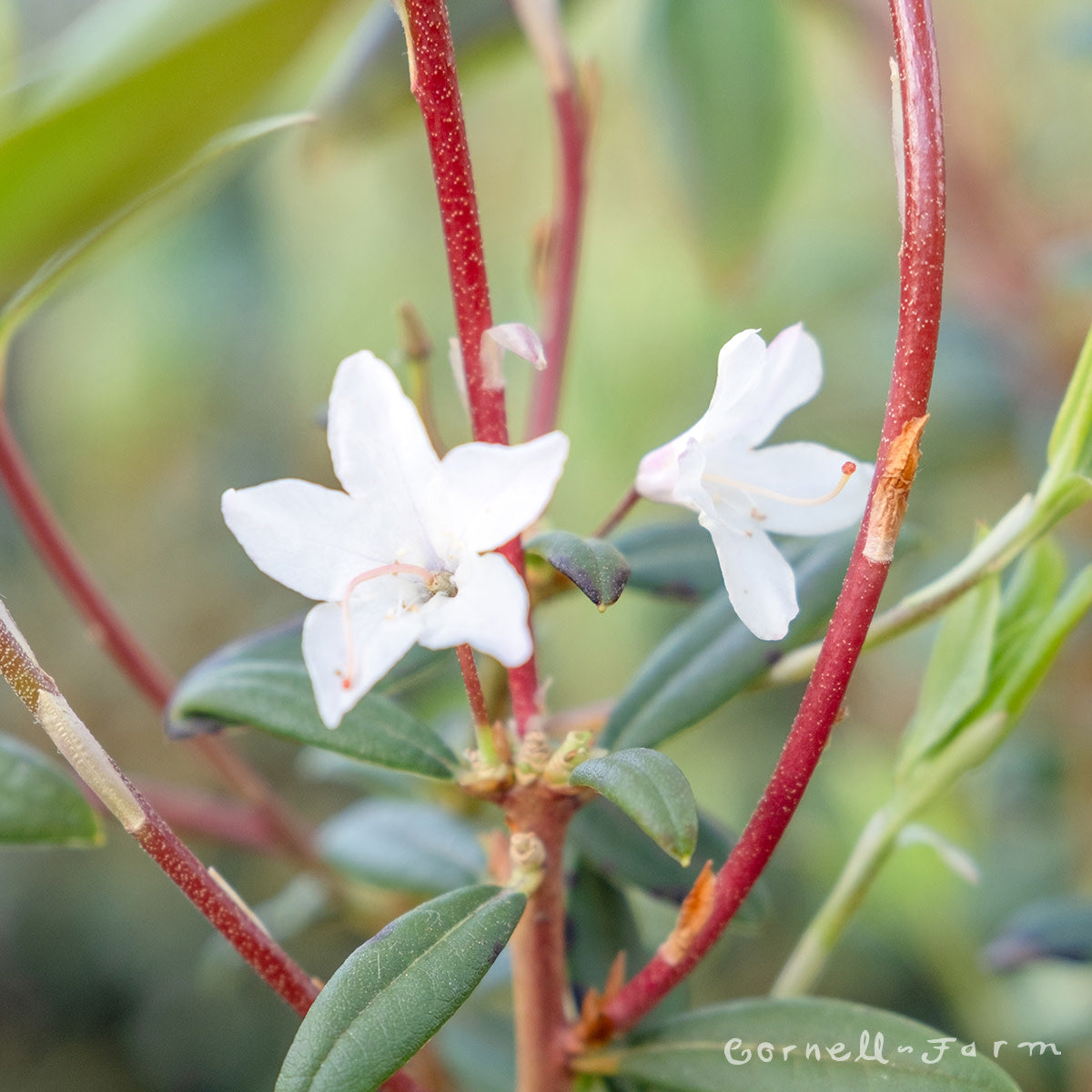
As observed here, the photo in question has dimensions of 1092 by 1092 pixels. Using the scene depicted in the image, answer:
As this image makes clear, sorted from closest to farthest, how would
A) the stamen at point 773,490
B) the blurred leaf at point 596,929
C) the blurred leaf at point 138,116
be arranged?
the stamen at point 773,490
the blurred leaf at point 596,929
the blurred leaf at point 138,116

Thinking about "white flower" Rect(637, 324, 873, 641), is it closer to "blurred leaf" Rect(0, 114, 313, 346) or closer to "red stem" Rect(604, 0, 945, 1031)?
"red stem" Rect(604, 0, 945, 1031)

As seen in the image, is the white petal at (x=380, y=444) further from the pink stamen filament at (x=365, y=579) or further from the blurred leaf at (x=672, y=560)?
the blurred leaf at (x=672, y=560)

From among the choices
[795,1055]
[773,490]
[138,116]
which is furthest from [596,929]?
[138,116]

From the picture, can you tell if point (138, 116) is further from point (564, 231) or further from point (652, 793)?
point (652, 793)

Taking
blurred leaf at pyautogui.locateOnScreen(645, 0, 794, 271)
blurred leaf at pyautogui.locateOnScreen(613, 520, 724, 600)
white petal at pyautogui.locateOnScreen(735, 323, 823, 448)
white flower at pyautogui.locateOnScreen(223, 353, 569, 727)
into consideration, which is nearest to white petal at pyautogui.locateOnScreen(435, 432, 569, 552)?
white flower at pyautogui.locateOnScreen(223, 353, 569, 727)

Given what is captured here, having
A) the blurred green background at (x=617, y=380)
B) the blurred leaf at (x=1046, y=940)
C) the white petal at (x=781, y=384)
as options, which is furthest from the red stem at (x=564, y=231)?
the blurred leaf at (x=1046, y=940)

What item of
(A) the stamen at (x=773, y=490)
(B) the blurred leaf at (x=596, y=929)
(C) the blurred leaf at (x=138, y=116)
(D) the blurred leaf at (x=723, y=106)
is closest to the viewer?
(A) the stamen at (x=773, y=490)
